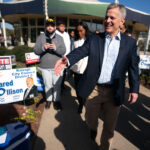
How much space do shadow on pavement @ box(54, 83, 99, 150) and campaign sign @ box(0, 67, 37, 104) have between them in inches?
42.9

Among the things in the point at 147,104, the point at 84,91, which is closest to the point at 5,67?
the point at 84,91

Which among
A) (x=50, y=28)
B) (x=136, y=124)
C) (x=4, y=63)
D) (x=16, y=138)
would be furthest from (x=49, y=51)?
A: (x=136, y=124)

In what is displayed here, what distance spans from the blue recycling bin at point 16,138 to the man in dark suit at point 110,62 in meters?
0.85

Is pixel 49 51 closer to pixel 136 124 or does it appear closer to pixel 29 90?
pixel 29 90

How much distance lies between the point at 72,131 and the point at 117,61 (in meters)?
1.75

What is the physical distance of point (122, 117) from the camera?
325 cm

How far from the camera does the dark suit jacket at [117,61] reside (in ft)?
5.52

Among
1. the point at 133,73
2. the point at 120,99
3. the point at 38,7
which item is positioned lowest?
the point at 120,99

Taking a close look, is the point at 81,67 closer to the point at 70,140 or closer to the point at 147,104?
the point at 70,140

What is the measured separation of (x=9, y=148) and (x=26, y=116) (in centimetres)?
157

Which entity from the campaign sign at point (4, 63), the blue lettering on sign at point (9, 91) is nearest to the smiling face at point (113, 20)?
the blue lettering on sign at point (9, 91)

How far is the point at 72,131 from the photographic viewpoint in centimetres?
264

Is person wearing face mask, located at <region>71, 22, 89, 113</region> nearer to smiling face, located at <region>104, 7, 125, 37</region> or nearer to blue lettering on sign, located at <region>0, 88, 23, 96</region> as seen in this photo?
smiling face, located at <region>104, 7, 125, 37</region>

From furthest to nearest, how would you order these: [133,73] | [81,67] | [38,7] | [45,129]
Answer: [38,7] → [81,67] → [45,129] → [133,73]
